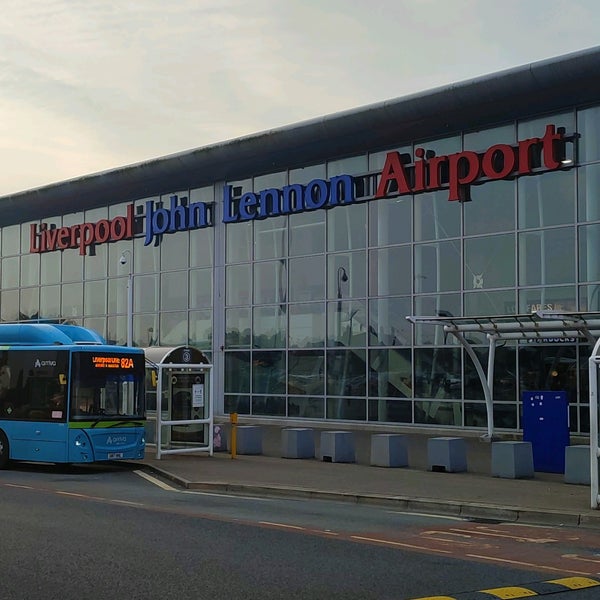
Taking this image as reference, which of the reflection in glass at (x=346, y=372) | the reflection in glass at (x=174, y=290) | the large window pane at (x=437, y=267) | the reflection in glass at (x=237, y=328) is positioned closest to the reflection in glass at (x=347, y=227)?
the large window pane at (x=437, y=267)

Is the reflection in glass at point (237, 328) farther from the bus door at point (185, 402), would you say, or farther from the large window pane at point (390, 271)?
the bus door at point (185, 402)

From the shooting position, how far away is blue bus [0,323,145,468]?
778 inches

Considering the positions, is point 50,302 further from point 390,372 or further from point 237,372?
point 390,372

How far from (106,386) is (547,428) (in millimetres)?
8871

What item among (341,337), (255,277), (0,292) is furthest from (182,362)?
(0,292)

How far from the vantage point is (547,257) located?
26859mm

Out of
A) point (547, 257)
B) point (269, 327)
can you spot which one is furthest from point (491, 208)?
point (269, 327)

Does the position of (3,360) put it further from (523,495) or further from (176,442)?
(523,495)

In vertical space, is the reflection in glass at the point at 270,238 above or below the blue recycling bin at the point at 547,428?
above

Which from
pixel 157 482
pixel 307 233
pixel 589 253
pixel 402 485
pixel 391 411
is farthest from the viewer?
pixel 307 233

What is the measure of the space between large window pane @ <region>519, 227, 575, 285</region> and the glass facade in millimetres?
37

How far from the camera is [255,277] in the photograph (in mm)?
35188

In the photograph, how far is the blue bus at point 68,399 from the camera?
64.8 ft

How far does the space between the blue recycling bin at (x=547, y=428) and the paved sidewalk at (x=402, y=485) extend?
1.30ft
